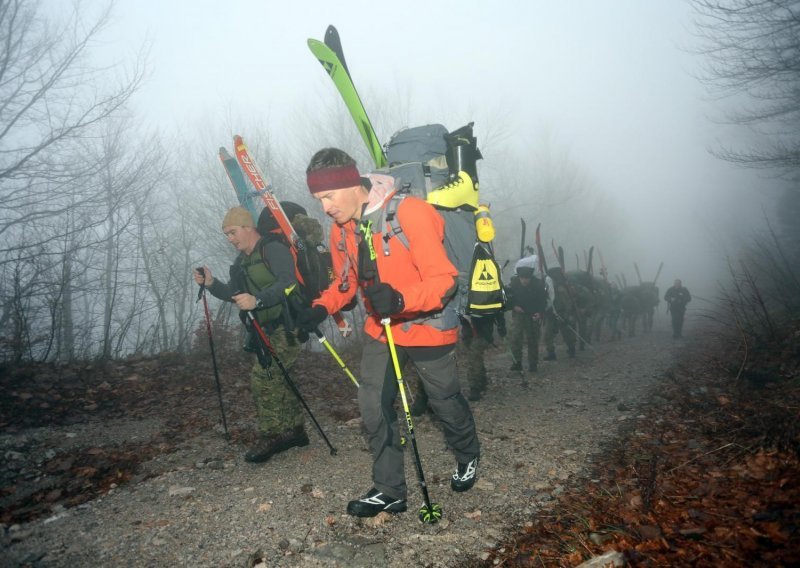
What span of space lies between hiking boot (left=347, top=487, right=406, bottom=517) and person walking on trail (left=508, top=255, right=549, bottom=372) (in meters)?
6.76

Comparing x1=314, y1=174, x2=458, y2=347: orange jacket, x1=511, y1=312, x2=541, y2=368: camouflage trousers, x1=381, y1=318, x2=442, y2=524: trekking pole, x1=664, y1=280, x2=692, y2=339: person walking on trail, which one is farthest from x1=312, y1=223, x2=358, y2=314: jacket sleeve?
x1=664, y1=280, x2=692, y2=339: person walking on trail

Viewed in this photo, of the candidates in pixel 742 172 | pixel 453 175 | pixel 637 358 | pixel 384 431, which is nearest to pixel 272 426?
pixel 384 431

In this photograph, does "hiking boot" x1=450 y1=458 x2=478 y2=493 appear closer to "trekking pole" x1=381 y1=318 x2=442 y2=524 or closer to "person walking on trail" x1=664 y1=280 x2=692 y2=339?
"trekking pole" x1=381 y1=318 x2=442 y2=524

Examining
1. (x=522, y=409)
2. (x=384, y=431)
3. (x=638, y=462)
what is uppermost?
(x=384, y=431)

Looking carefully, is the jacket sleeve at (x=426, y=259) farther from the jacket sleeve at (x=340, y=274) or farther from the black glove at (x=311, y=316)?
the black glove at (x=311, y=316)

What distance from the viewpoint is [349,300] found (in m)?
3.49

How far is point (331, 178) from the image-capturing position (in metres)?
3.09

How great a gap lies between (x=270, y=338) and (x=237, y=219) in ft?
4.28

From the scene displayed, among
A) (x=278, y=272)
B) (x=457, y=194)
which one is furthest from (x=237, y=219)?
(x=457, y=194)

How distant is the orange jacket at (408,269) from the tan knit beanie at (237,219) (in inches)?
61.9

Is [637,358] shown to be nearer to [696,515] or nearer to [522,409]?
[522,409]

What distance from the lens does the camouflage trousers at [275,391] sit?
440 centimetres

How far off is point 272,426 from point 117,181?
11.8 metres

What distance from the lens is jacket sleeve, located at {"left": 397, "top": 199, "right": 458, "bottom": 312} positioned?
2.67 m
